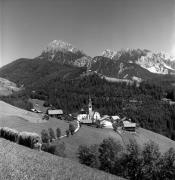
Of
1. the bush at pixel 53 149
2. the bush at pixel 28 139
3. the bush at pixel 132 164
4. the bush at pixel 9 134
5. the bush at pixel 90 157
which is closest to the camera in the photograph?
the bush at pixel 28 139

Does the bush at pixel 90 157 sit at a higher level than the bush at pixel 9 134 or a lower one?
lower

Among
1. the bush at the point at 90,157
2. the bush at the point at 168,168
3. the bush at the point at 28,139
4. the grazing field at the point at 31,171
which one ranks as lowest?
the bush at the point at 90,157

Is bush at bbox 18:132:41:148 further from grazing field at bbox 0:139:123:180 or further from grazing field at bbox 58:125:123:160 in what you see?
grazing field at bbox 58:125:123:160

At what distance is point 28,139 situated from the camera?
22703 millimetres

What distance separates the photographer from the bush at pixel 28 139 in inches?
880

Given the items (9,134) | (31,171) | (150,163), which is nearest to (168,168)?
(150,163)

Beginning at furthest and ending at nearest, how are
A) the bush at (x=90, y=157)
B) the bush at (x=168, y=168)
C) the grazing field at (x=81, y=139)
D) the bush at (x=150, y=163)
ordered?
the grazing field at (x=81, y=139), the bush at (x=90, y=157), the bush at (x=150, y=163), the bush at (x=168, y=168)

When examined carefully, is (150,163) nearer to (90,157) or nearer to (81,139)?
(90,157)

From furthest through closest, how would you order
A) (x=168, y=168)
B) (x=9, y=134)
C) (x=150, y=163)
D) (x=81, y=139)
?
(x=81, y=139)
(x=150, y=163)
(x=168, y=168)
(x=9, y=134)

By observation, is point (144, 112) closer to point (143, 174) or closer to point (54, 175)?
point (143, 174)

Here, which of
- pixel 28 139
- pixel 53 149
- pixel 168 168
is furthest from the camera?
pixel 53 149

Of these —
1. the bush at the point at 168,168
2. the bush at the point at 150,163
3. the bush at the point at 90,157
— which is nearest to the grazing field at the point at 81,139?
the bush at the point at 90,157

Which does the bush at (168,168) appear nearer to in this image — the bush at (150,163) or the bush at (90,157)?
the bush at (150,163)

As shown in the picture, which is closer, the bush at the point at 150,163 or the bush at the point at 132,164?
the bush at the point at 150,163
